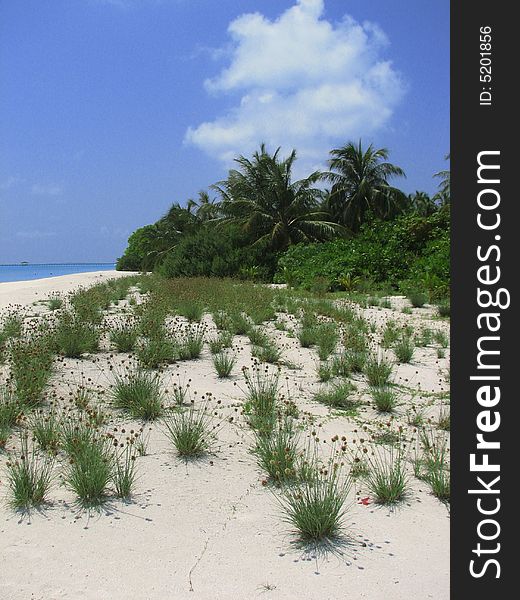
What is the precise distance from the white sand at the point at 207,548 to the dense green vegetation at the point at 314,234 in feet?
37.8

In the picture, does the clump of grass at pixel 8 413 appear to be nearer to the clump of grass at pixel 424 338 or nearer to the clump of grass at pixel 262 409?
the clump of grass at pixel 262 409

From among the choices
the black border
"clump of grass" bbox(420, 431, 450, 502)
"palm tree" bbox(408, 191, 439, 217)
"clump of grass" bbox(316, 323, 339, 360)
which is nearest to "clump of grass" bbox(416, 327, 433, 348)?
"clump of grass" bbox(316, 323, 339, 360)

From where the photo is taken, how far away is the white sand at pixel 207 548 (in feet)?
8.97

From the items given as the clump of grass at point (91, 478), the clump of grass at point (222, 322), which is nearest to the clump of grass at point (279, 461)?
the clump of grass at point (91, 478)

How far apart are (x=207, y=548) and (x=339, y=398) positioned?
2850 millimetres

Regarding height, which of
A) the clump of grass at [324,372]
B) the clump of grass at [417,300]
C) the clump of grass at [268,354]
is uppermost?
the clump of grass at [417,300]

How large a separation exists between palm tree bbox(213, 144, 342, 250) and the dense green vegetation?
5 cm

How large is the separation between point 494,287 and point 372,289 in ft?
56.5

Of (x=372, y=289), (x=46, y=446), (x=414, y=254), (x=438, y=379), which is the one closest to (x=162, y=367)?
(x=46, y=446)

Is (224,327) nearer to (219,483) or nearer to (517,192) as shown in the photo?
(219,483)

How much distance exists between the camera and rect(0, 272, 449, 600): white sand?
2734 mm

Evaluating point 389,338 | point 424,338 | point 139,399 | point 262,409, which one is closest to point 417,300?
point 424,338

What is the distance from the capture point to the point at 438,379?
6.85 m

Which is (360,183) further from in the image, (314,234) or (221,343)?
(221,343)
